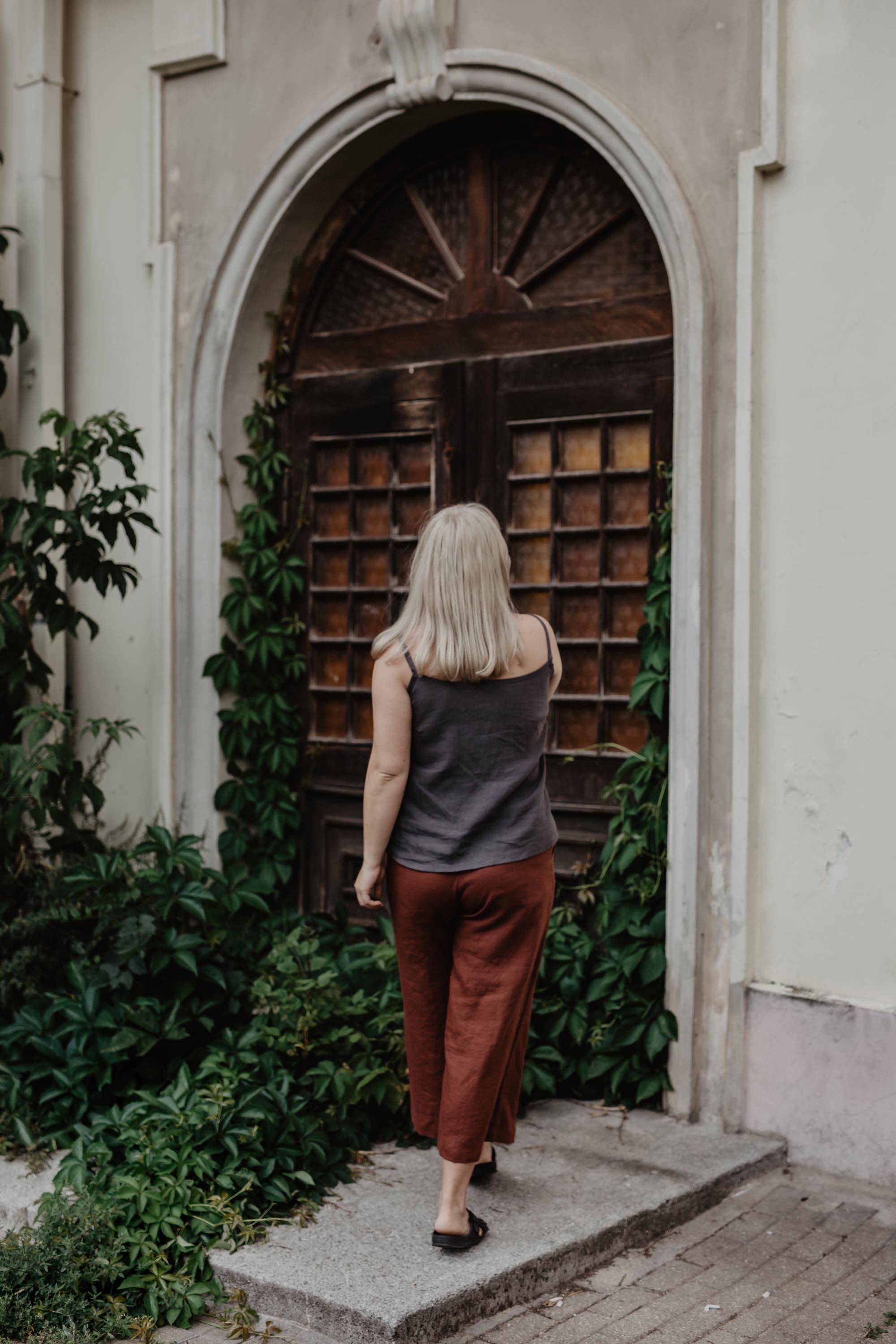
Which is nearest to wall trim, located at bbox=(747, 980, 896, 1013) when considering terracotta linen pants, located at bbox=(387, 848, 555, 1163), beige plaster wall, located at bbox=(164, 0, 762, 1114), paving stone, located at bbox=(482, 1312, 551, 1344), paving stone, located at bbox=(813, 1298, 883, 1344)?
beige plaster wall, located at bbox=(164, 0, 762, 1114)

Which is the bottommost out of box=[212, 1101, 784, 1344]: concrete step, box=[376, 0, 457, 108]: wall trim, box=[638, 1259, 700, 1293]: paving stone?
box=[638, 1259, 700, 1293]: paving stone

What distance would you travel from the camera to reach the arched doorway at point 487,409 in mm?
4961

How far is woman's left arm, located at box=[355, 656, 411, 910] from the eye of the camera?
3.37 meters

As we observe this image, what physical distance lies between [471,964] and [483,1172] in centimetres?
84

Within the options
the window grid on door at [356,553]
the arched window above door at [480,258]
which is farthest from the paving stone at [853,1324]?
the arched window above door at [480,258]

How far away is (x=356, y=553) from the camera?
571 cm

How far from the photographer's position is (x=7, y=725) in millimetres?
5906

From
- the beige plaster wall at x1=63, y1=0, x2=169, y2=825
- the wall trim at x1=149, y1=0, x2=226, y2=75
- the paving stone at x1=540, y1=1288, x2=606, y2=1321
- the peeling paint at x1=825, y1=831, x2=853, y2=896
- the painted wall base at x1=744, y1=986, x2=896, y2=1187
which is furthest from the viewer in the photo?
the beige plaster wall at x1=63, y1=0, x2=169, y2=825

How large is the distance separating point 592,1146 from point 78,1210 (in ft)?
5.35

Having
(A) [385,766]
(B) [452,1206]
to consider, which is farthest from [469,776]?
(B) [452,1206]

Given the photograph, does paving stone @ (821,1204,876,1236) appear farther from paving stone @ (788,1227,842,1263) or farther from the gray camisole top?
the gray camisole top

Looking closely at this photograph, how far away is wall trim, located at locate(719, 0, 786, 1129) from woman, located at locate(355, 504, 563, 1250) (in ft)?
3.80

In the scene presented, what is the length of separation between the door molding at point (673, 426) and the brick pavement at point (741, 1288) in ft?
2.15

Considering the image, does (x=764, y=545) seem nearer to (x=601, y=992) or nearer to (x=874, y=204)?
(x=874, y=204)
